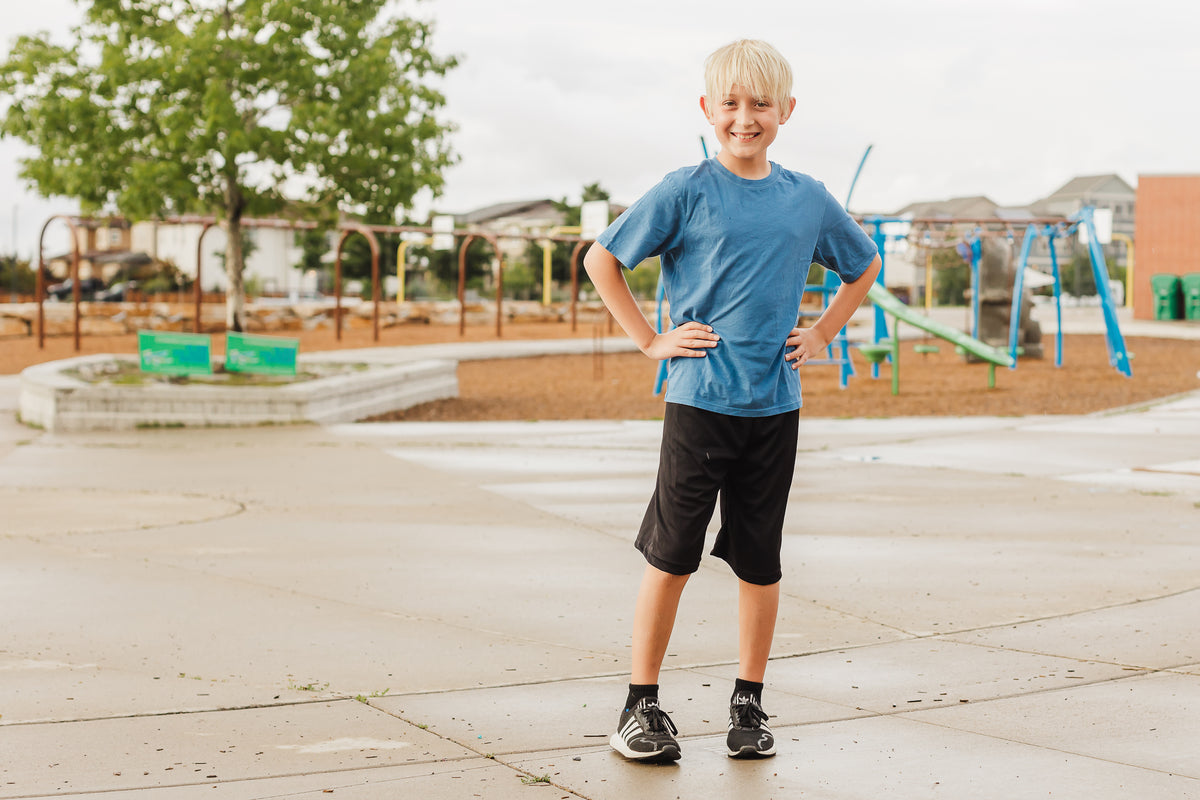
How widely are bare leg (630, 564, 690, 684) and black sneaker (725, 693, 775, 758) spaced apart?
0.74 feet

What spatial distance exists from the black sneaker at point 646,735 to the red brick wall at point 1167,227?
47.8 m

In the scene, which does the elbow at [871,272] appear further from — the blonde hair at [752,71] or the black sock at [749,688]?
the black sock at [749,688]

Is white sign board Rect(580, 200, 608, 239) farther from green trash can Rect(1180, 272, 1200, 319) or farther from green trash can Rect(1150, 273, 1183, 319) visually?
green trash can Rect(1180, 272, 1200, 319)

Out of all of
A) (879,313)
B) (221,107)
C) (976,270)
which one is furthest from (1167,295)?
(221,107)

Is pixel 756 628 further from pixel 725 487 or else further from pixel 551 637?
pixel 551 637

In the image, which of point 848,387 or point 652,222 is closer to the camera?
point 652,222

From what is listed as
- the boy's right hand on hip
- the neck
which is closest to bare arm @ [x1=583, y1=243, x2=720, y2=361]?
the boy's right hand on hip

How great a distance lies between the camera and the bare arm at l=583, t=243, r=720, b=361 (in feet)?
11.4

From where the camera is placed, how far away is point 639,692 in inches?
139

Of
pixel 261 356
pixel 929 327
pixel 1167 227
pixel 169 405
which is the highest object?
pixel 1167 227

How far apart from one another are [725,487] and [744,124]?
2.99 feet

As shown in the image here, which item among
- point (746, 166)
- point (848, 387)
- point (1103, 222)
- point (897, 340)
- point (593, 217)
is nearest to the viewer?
point (746, 166)

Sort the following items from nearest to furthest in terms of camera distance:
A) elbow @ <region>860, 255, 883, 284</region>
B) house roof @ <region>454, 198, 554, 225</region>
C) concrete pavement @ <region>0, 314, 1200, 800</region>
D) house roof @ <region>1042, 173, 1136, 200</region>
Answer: concrete pavement @ <region>0, 314, 1200, 800</region>
elbow @ <region>860, 255, 883, 284</region>
house roof @ <region>454, 198, 554, 225</region>
house roof @ <region>1042, 173, 1136, 200</region>

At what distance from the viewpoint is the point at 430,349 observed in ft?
84.7
